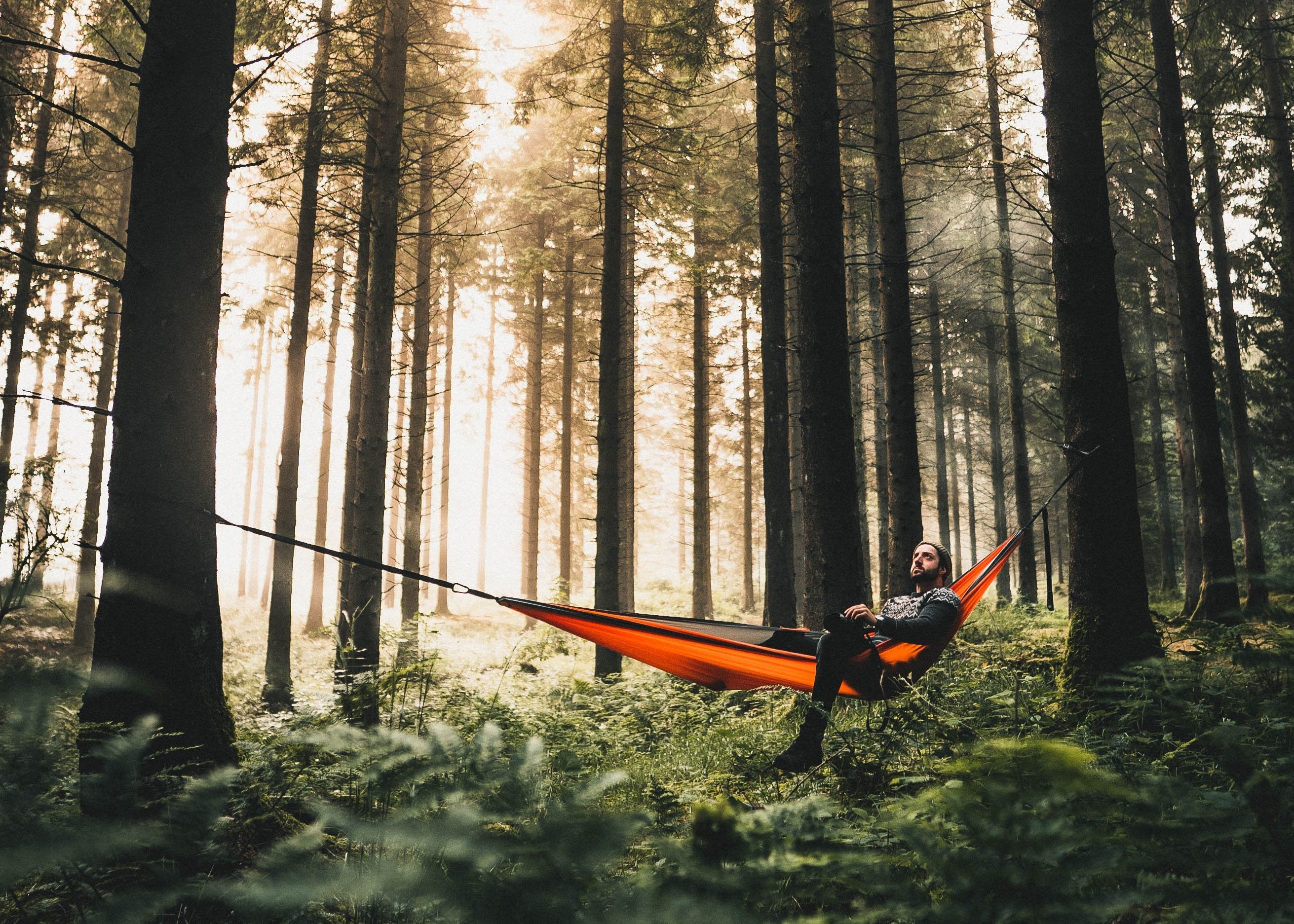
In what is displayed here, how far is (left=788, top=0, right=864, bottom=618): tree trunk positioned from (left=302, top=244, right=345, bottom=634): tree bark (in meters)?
8.78

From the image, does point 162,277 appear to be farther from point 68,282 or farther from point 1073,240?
point 68,282

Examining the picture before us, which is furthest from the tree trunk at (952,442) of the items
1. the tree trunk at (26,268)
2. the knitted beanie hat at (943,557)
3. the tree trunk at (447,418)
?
the tree trunk at (26,268)

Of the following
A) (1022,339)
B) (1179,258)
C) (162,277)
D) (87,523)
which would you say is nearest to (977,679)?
(162,277)

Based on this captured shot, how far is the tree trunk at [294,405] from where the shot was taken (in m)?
7.14

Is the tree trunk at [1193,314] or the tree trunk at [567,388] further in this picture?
the tree trunk at [567,388]

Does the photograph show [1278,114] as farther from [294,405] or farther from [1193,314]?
[294,405]

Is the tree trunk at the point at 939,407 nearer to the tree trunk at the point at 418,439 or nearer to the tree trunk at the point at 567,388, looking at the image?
the tree trunk at the point at 567,388

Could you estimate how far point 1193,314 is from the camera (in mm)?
7602

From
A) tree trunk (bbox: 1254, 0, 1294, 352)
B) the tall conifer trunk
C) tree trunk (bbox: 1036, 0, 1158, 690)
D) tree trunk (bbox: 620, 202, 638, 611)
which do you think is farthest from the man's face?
the tall conifer trunk

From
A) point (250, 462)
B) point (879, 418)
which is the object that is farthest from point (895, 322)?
point (250, 462)

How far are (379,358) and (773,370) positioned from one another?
472 cm

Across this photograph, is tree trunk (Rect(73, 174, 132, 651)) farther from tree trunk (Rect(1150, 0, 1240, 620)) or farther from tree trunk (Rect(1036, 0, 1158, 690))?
tree trunk (Rect(1150, 0, 1240, 620))

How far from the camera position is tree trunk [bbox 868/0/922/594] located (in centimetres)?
707

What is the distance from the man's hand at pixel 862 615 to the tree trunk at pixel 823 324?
1542mm
